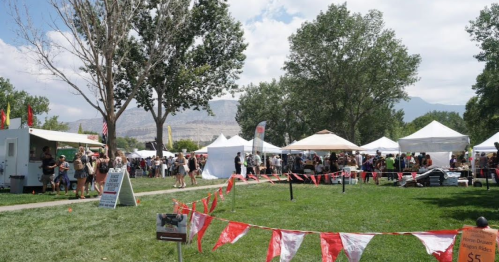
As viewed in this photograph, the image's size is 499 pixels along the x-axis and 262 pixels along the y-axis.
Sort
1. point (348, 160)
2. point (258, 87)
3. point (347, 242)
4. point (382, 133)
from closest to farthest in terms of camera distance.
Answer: point (347, 242), point (348, 160), point (382, 133), point (258, 87)

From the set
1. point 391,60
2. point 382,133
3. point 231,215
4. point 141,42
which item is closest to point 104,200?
point 231,215

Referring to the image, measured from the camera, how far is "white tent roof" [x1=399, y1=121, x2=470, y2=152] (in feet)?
70.9

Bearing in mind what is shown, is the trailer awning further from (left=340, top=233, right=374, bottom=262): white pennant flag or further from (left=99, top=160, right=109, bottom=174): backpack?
(left=340, top=233, right=374, bottom=262): white pennant flag

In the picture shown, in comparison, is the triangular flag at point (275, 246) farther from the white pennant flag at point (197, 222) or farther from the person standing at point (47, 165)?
the person standing at point (47, 165)

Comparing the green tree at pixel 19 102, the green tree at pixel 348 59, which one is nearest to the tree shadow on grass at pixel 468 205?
the green tree at pixel 348 59

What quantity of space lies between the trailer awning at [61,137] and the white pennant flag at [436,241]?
16.6 m

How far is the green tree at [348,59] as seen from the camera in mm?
46625

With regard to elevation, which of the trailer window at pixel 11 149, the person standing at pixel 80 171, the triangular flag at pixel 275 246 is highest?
the trailer window at pixel 11 149

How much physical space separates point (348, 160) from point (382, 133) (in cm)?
4852

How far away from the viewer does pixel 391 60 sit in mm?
47094

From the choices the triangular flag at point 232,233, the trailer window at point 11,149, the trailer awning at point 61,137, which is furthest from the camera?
the trailer window at point 11,149

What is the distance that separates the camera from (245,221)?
30.0 ft

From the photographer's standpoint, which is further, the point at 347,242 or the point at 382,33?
Answer: the point at 382,33

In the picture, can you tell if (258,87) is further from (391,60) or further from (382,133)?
(391,60)
